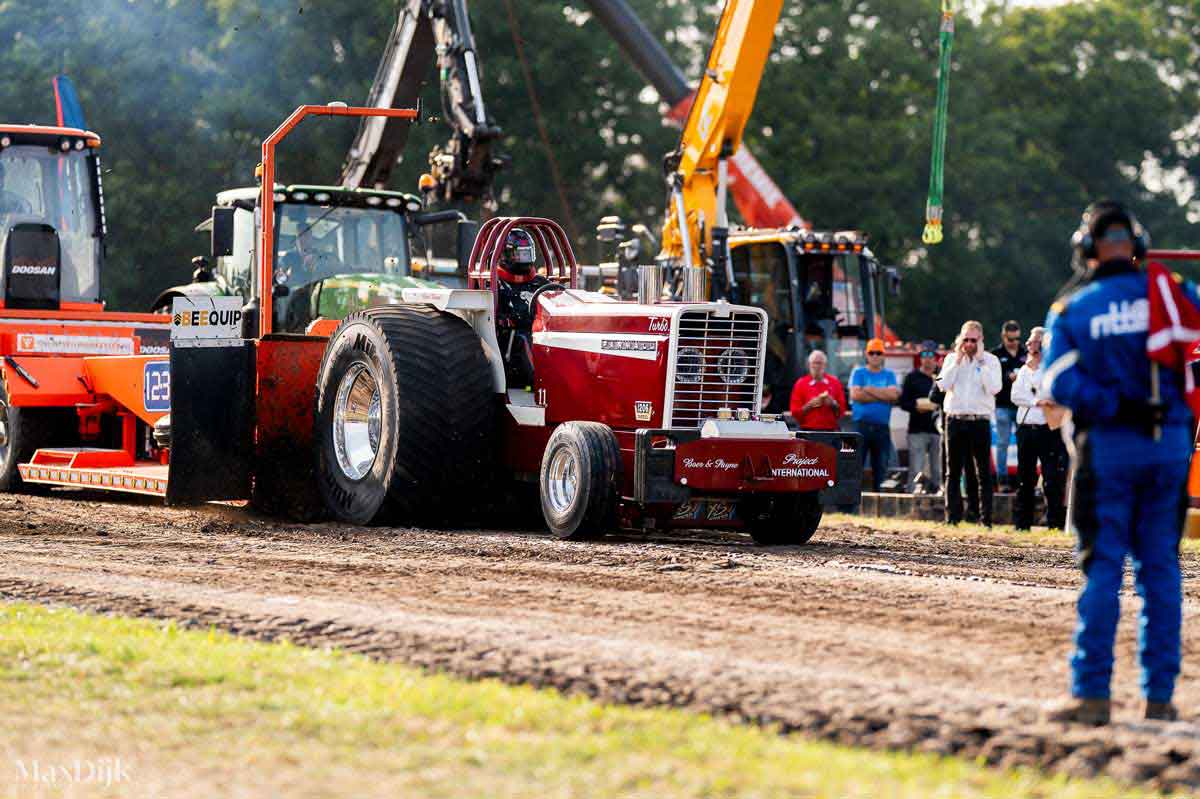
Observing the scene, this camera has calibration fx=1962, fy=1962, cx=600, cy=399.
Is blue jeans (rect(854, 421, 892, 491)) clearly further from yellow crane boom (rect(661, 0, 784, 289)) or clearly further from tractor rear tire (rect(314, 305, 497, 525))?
tractor rear tire (rect(314, 305, 497, 525))

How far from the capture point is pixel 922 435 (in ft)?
67.0

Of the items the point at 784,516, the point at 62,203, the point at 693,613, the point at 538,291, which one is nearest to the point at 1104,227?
the point at 693,613

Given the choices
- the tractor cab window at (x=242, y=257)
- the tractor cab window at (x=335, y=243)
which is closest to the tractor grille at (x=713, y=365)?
the tractor cab window at (x=335, y=243)

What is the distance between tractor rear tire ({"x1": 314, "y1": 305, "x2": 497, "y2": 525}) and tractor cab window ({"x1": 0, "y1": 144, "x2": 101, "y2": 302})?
6.15 metres

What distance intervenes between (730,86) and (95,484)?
9569mm

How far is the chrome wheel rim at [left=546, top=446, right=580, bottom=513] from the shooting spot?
13227mm

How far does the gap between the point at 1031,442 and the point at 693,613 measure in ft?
26.8

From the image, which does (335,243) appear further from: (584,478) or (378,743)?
(378,743)

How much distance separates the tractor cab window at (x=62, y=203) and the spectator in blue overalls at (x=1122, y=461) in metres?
14.6

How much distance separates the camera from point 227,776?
231 inches

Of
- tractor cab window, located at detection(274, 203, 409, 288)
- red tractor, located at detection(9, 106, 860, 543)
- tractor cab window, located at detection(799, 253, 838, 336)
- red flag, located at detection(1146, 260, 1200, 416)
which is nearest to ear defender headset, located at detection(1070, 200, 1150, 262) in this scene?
red flag, located at detection(1146, 260, 1200, 416)

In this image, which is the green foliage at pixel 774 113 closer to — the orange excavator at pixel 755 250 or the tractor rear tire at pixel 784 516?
the orange excavator at pixel 755 250

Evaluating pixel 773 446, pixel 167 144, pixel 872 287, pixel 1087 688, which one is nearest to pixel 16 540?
pixel 773 446

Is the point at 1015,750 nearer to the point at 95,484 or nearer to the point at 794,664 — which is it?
the point at 794,664
